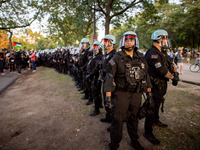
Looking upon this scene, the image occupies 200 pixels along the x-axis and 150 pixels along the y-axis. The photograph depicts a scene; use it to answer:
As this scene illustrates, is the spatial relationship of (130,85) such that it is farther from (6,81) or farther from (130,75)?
(6,81)

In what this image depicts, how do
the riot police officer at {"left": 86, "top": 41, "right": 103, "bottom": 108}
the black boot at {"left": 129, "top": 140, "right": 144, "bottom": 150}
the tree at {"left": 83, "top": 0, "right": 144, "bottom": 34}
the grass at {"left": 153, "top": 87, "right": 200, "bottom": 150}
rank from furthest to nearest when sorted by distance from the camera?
the tree at {"left": 83, "top": 0, "right": 144, "bottom": 34}
the riot police officer at {"left": 86, "top": 41, "right": 103, "bottom": 108}
the grass at {"left": 153, "top": 87, "right": 200, "bottom": 150}
the black boot at {"left": 129, "top": 140, "right": 144, "bottom": 150}

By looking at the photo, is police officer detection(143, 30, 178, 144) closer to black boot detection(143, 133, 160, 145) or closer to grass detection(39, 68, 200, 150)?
black boot detection(143, 133, 160, 145)

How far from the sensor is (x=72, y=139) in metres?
2.87

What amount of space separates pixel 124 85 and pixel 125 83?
42 mm

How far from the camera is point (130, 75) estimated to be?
2275mm

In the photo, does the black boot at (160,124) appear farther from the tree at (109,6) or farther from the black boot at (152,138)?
the tree at (109,6)

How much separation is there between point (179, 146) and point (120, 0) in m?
12.8

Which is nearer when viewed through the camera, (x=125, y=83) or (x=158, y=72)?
(x=125, y=83)

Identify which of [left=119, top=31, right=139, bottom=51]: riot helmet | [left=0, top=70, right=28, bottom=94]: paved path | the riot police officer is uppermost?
[left=119, top=31, right=139, bottom=51]: riot helmet

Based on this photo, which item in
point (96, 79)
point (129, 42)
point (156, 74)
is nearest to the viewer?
point (129, 42)

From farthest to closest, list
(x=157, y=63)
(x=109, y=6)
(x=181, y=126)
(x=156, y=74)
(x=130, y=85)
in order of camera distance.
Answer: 1. (x=109, y=6)
2. (x=181, y=126)
3. (x=156, y=74)
4. (x=157, y=63)
5. (x=130, y=85)

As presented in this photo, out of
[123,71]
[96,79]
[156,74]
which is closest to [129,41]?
[123,71]

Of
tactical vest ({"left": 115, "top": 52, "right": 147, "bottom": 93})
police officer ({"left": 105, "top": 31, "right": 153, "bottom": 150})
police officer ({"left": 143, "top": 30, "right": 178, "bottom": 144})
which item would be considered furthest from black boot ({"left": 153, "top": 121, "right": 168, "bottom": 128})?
tactical vest ({"left": 115, "top": 52, "right": 147, "bottom": 93})

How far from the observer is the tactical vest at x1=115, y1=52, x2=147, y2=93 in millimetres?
2271
